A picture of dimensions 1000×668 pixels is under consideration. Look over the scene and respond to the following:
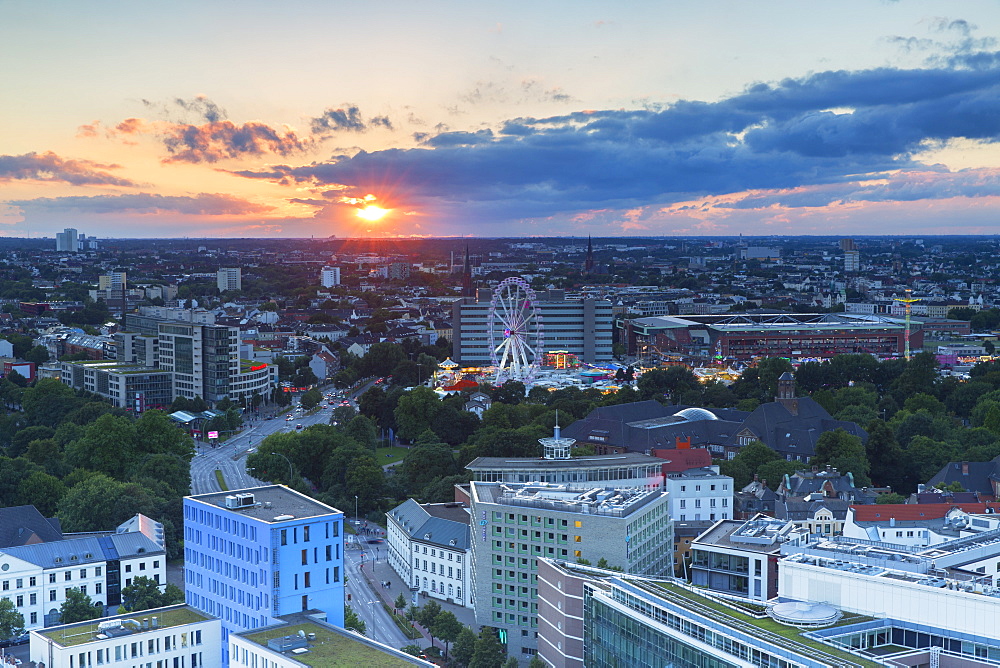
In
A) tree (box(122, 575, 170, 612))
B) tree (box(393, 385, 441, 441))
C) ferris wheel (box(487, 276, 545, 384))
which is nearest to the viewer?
tree (box(122, 575, 170, 612))

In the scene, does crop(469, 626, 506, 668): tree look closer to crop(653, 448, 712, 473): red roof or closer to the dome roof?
crop(653, 448, 712, 473): red roof

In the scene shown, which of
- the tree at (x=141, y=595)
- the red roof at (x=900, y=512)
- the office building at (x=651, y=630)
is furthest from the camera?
the red roof at (x=900, y=512)

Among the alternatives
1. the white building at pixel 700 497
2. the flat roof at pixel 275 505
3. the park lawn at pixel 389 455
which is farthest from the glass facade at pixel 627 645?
the park lawn at pixel 389 455

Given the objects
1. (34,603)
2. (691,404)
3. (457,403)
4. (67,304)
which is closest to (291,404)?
(457,403)

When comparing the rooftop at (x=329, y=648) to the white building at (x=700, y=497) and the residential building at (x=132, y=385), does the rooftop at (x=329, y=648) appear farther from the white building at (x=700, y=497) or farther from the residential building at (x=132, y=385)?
the residential building at (x=132, y=385)

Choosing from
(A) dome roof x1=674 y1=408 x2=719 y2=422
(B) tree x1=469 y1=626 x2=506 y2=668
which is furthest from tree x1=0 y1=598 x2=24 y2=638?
(A) dome roof x1=674 y1=408 x2=719 y2=422

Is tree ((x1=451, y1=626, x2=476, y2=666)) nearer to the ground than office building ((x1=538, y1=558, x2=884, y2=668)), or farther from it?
nearer to the ground

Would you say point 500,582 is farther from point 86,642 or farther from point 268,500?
point 86,642
